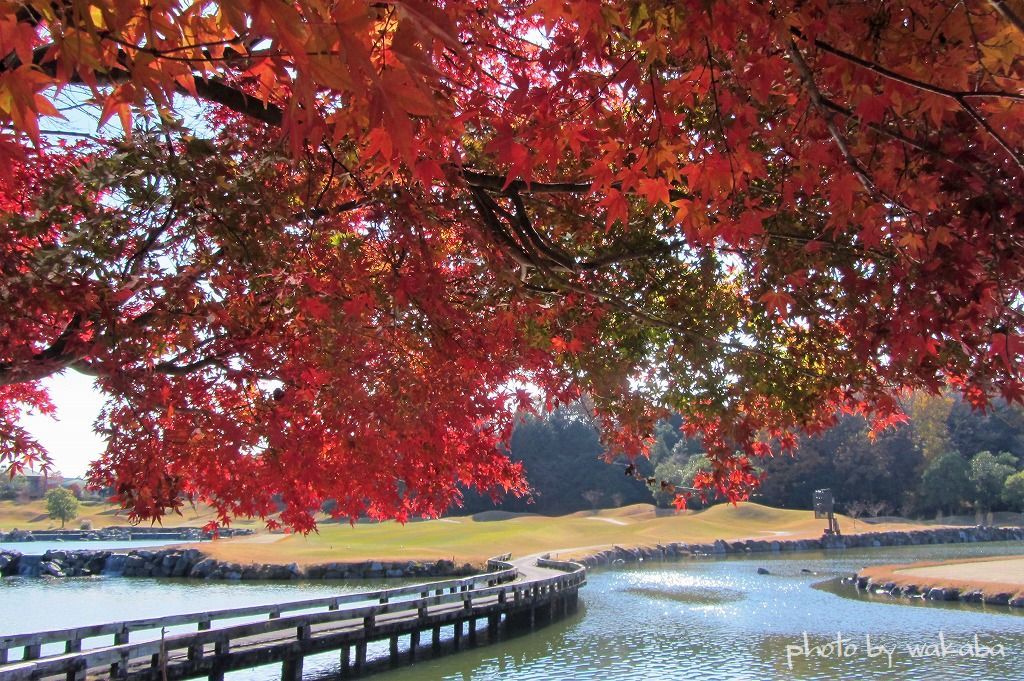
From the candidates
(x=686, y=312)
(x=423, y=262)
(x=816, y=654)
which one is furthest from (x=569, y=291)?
(x=816, y=654)

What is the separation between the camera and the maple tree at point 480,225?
228 centimetres

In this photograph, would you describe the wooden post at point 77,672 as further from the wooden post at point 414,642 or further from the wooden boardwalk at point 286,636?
the wooden post at point 414,642

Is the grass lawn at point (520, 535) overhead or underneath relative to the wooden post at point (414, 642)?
underneath

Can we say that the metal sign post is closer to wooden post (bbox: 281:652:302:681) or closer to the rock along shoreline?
the rock along shoreline

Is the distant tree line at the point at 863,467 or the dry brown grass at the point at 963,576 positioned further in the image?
the distant tree line at the point at 863,467

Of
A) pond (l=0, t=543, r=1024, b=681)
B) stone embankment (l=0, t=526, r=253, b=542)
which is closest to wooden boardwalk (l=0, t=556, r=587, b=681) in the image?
pond (l=0, t=543, r=1024, b=681)

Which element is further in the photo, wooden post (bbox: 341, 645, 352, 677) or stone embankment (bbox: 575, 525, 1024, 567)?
stone embankment (bbox: 575, 525, 1024, 567)

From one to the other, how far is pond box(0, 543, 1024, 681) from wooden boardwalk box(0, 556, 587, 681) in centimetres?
56

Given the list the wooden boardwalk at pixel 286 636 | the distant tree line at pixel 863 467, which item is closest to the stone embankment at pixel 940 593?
the wooden boardwalk at pixel 286 636

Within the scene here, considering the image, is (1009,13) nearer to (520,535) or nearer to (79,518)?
(520,535)

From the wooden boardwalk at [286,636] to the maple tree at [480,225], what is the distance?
10.4ft

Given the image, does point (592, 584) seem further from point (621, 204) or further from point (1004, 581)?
point (621, 204)

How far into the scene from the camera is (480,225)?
18.4 feet

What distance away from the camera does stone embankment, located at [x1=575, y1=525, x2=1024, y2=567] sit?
1293 inches
